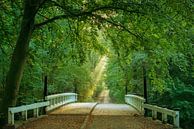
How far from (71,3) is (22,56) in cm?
294

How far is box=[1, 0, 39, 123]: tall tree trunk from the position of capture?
1450 centimetres

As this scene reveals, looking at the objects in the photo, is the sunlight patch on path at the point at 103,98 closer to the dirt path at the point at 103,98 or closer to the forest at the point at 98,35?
the dirt path at the point at 103,98

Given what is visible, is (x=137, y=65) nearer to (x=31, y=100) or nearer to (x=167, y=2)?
(x=31, y=100)

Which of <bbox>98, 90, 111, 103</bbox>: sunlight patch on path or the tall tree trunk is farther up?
the tall tree trunk

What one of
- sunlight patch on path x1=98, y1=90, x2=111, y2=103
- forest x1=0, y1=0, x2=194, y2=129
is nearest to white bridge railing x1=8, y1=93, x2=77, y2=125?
forest x1=0, y1=0, x2=194, y2=129

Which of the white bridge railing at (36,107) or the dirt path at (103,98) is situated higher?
the white bridge railing at (36,107)

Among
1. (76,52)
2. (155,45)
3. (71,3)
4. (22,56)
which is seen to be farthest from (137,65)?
(22,56)

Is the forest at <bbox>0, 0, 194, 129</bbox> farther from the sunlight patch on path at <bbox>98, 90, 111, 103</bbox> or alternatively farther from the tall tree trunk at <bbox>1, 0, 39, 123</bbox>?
the sunlight patch on path at <bbox>98, 90, 111, 103</bbox>

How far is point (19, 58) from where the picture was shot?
48.4ft

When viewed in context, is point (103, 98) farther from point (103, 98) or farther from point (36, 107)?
point (36, 107)

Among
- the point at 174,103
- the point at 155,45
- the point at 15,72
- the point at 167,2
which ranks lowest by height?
the point at 174,103

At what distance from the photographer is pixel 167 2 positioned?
13.0 metres

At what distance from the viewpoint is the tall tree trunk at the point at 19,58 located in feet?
47.6

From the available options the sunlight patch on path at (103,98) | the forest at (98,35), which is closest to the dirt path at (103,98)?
the sunlight patch on path at (103,98)
